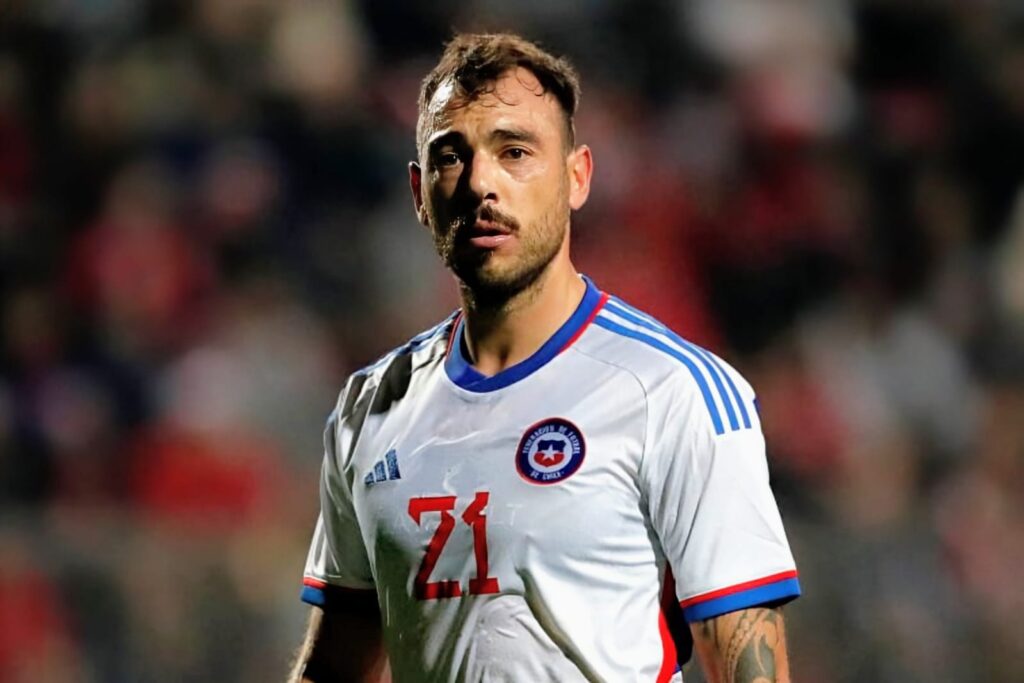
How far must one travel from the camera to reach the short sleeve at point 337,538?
8.48ft

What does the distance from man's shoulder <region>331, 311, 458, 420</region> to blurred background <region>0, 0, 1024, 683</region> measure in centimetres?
210

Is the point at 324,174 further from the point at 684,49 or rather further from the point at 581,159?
the point at 581,159

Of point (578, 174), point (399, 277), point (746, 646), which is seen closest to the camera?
point (746, 646)

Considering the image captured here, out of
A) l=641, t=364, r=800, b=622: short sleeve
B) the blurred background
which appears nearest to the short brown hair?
l=641, t=364, r=800, b=622: short sleeve

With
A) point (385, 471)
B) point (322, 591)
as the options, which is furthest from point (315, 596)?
point (385, 471)

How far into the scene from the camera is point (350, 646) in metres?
2.66

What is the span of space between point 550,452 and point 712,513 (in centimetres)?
25

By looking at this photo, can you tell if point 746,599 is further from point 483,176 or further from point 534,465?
point 483,176

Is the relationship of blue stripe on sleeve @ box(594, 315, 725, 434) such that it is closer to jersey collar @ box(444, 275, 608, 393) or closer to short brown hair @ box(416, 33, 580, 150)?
jersey collar @ box(444, 275, 608, 393)

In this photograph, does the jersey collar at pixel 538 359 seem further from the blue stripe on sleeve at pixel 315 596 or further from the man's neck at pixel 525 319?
the blue stripe on sleeve at pixel 315 596

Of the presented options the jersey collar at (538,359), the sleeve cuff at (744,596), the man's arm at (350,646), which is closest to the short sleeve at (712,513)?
the sleeve cuff at (744,596)

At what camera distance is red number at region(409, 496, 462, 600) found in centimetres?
230

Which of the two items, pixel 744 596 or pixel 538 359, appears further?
pixel 538 359

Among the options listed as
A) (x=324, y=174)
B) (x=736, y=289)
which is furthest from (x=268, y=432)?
(x=736, y=289)
